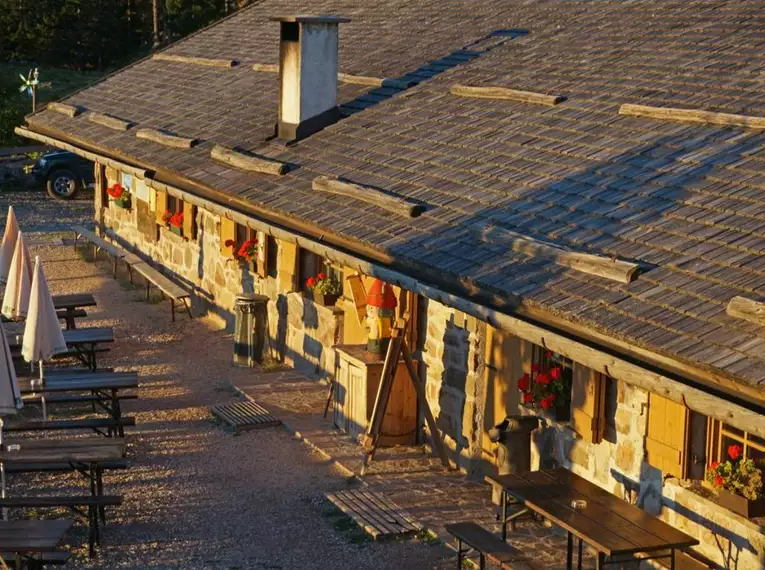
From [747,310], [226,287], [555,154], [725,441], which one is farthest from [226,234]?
[747,310]

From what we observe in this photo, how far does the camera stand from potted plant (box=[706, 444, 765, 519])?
8.48 m

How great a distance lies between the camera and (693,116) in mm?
11352

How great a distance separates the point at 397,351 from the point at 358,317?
5.97ft

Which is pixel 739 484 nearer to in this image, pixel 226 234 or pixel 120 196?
pixel 226 234

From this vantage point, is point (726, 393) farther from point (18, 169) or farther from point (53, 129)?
point (18, 169)

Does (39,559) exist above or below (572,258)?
below

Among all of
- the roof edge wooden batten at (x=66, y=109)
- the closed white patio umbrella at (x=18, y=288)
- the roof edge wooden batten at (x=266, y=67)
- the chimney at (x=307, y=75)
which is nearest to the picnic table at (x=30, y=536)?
the closed white patio umbrella at (x=18, y=288)

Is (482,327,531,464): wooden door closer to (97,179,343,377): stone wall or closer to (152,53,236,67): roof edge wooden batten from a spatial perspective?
(97,179,343,377): stone wall

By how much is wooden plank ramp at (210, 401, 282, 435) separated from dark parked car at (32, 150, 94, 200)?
1862cm

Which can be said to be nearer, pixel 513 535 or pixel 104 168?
pixel 513 535

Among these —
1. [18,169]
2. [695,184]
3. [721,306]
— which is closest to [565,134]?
[695,184]

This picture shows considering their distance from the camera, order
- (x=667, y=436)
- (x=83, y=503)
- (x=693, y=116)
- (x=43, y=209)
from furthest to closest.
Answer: (x=43, y=209) < (x=693, y=116) < (x=83, y=503) < (x=667, y=436)

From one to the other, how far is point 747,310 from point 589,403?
8.28 ft

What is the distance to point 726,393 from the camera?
24.2ft
